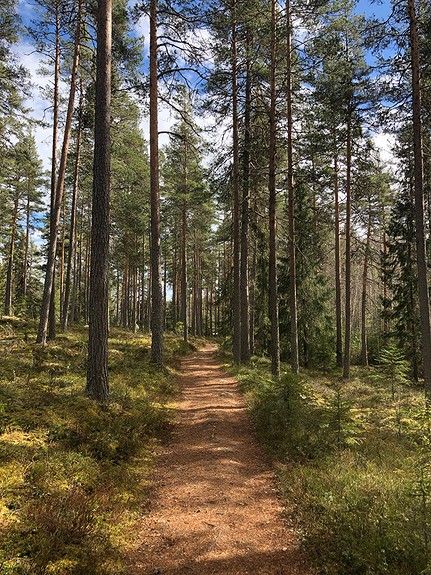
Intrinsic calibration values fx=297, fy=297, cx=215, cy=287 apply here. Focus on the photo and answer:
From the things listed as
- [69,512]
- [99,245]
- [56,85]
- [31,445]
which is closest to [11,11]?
[56,85]

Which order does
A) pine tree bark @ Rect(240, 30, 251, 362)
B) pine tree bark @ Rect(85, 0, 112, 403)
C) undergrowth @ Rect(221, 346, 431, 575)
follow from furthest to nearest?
pine tree bark @ Rect(240, 30, 251, 362)
pine tree bark @ Rect(85, 0, 112, 403)
undergrowth @ Rect(221, 346, 431, 575)

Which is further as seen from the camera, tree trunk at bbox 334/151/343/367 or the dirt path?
tree trunk at bbox 334/151/343/367

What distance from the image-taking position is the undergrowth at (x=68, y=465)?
117 inches

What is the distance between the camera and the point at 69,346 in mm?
12414

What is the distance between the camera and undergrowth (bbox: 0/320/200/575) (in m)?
2.98

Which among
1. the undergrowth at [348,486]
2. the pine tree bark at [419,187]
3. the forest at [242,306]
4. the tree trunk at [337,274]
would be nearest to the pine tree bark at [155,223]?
the forest at [242,306]

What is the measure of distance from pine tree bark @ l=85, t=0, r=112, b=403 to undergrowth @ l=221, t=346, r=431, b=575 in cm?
419

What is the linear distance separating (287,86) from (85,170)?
1222 cm

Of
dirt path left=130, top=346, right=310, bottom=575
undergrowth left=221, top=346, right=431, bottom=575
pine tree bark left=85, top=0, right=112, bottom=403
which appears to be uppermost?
pine tree bark left=85, top=0, right=112, bottom=403

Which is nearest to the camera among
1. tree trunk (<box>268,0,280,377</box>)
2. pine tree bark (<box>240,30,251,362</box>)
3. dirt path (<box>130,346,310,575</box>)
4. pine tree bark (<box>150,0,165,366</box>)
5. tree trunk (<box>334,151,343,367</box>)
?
dirt path (<box>130,346,310,575</box>)

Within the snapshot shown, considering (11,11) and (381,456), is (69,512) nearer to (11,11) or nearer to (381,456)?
(381,456)

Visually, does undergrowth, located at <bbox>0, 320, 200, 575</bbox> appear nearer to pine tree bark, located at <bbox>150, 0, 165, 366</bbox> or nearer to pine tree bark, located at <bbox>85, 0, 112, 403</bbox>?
pine tree bark, located at <bbox>85, 0, 112, 403</bbox>

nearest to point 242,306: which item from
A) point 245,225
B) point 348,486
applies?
point 245,225

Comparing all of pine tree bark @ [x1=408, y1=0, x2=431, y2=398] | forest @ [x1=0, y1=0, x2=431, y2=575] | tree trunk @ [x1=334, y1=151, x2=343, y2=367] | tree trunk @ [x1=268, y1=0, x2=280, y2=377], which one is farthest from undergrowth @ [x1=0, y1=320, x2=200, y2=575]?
tree trunk @ [x1=334, y1=151, x2=343, y2=367]
